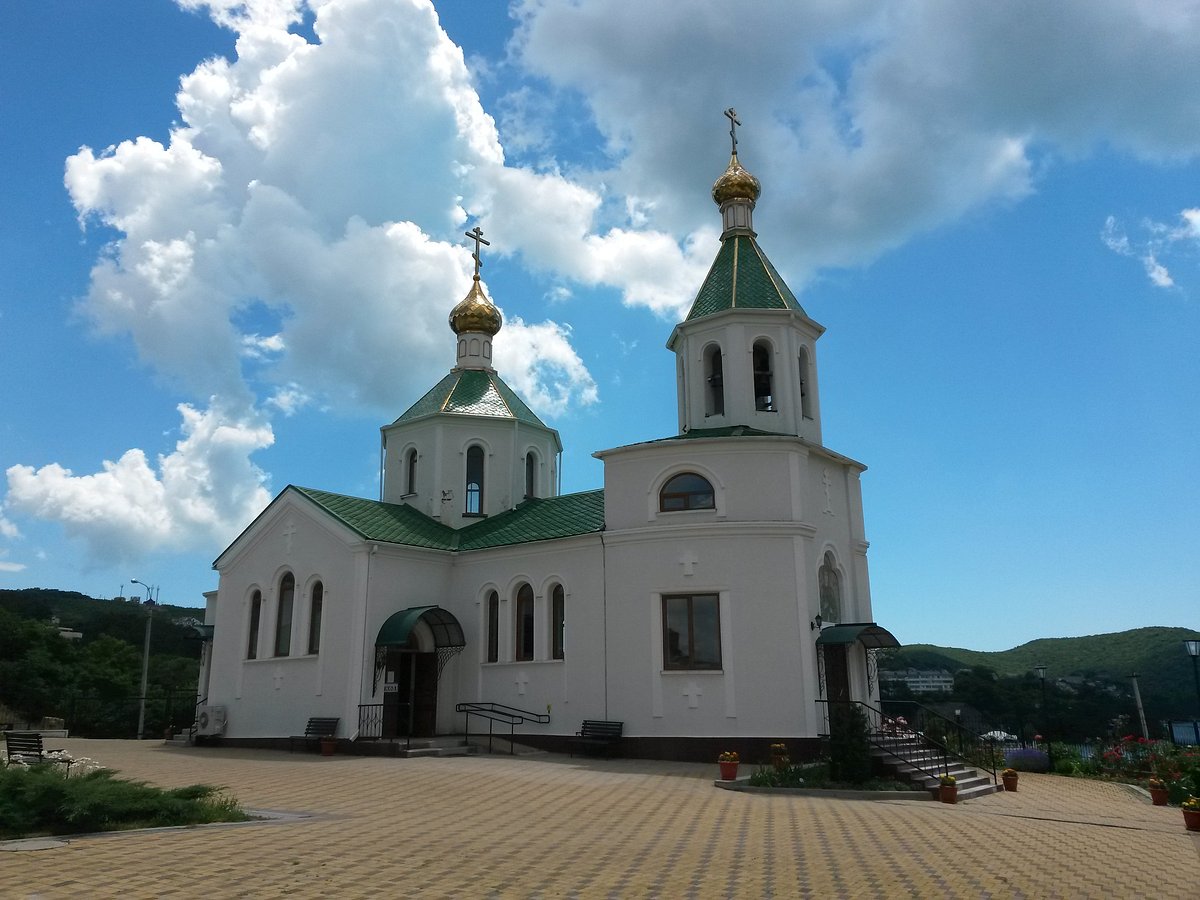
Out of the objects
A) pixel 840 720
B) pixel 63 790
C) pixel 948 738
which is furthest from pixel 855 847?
pixel 948 738

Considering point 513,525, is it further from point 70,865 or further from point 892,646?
point 70,865

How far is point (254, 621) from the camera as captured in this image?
74.1 ft

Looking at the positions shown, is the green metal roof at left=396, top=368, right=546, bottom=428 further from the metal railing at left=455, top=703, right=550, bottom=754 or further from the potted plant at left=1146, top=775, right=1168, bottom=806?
the potted plant at left=1146, top=775, right=1168, bottom=806

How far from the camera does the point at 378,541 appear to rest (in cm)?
2038

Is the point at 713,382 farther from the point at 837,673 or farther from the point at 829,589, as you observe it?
the point at 837,673

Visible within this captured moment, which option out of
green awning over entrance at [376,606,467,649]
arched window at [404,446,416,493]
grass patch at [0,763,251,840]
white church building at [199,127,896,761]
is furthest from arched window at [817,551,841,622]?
grass patch at [0,763,251,840]

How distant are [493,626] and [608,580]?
376 centimetres

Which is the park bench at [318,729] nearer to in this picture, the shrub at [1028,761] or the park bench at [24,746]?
the park bench at [24,746]

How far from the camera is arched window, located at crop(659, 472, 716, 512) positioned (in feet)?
59.8

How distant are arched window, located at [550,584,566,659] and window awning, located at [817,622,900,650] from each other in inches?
217

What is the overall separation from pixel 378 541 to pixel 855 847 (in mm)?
13921

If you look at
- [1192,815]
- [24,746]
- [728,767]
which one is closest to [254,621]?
[24,746]

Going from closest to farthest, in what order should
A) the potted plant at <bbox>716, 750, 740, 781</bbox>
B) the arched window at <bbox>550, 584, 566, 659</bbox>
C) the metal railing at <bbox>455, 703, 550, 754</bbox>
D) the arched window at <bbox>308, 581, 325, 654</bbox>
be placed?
the potted plant at <bbox>716, 750, 740, 781</bbox>, the metal railing at <bbox>455, 703, 550, 754</bbox>, the arched window at <bbox>550, 584, 566, 659</bbox>, the arched window at <bbox>308, 581, 325, 654</bbox>

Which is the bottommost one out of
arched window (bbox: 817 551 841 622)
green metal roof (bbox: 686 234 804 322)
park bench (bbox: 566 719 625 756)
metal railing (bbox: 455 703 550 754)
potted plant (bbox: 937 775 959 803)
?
potted plant (bbox: 937 775 959 803)
